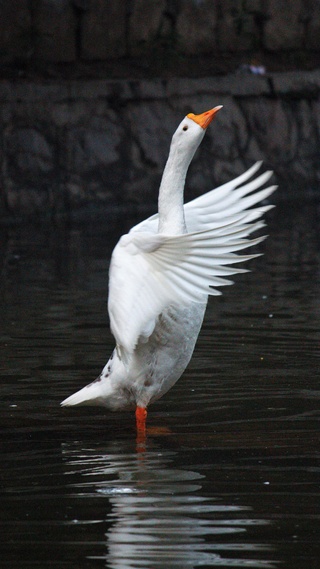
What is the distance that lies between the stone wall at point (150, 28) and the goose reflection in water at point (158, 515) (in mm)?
11034

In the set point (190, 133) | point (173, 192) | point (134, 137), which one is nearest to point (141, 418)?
point (173, 192)

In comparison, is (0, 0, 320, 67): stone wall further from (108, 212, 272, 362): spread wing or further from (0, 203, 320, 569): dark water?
(108, 212, 272, 362): spread wing

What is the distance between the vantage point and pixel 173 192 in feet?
20.4

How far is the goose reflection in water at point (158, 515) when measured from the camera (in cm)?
433

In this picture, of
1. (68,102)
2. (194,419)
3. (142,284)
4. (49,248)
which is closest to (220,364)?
(194,419)

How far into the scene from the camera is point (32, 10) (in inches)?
631

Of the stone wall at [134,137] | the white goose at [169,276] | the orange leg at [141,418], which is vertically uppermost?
the stone wall at [134,137]

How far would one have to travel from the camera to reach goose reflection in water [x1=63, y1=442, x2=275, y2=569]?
4.33 m

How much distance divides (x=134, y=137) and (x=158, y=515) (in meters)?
12.0

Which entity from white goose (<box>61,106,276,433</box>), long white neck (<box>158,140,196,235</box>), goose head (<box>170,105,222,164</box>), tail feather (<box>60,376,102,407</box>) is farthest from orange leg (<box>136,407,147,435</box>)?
goose head (<box>170,105,222,164</box>)

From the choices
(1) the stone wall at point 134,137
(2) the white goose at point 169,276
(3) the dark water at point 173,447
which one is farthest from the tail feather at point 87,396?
(1) the stone wall at point 134,137

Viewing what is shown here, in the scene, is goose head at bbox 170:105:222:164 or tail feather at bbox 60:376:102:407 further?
tail feather at bbox 60:376:102:407

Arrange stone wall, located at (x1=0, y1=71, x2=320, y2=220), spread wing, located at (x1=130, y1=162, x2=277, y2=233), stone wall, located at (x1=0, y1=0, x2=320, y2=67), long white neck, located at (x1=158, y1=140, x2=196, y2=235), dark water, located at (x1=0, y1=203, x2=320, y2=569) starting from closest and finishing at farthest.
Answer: dark water, located at (x1=0, y1=203, x2=320, y2=569) < long white neck, located at (x1=158, y1=140, x2=196, y2=235) < spread wing, located at (x1=130, y1=162, x2=277, y2=233) < stone wall, located at (x1=0, y1=71, x2=320, y2=220) < stone wall, located at (x1=0, y1=0, x2=320, y2=67)

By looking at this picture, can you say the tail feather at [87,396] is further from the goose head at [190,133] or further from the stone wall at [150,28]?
the stone wall at [150,28]
